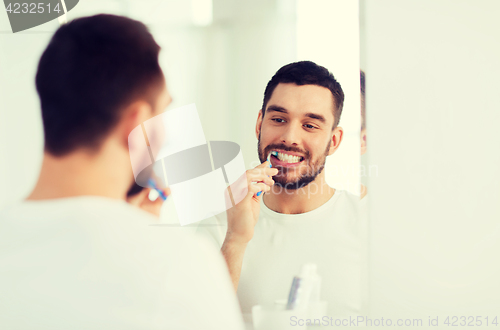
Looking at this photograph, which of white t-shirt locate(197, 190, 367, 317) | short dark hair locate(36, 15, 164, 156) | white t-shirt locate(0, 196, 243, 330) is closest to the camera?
white t-shirt locate(0, 196, 243, 330)

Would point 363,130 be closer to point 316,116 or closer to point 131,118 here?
point 316,116

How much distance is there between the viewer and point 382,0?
98cm

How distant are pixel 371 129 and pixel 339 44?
0.75 feet

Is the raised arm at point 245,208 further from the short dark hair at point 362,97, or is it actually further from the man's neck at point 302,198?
the short dark hair at point 362,97

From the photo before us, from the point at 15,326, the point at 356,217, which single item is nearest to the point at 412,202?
the point at 356,217

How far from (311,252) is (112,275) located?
1.62 ft

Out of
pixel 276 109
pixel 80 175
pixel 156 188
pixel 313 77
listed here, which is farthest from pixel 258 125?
pixel 80 175

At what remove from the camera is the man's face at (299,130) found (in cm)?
92

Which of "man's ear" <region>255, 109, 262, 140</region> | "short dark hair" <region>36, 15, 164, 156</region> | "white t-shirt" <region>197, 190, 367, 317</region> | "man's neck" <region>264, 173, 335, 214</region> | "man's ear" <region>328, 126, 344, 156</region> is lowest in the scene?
"white t-shirt" <region>197, 190, 367, 317</region>

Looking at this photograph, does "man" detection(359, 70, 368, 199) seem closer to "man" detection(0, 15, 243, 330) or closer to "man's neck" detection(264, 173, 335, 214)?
"man's neck" detection(264, 173, 335, 214)

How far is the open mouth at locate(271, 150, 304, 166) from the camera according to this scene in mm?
935

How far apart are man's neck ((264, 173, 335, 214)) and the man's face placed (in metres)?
0.02

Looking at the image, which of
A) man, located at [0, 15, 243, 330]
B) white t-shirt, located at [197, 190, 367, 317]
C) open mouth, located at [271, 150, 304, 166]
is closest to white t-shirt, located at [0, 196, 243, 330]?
man, located at [0, 15, 243, 330]

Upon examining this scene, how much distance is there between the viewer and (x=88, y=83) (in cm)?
74
